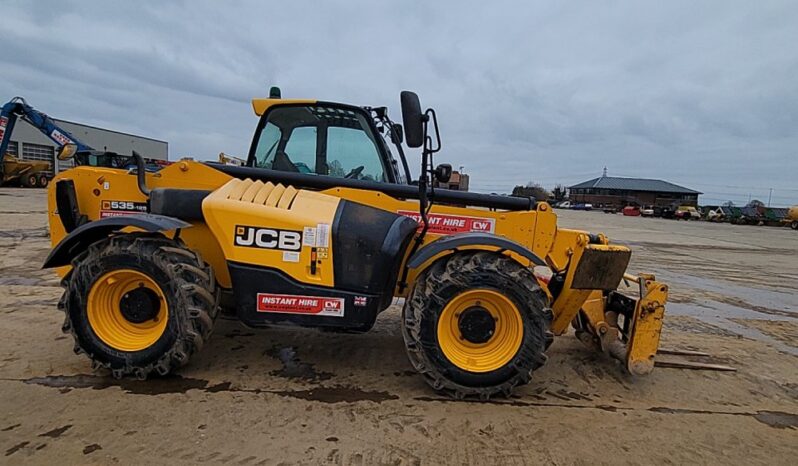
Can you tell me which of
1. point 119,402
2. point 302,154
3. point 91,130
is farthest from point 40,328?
point 91,130

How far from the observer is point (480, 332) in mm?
3424

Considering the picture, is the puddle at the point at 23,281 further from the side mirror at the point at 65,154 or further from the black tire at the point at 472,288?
the black tire at the point at 472,288

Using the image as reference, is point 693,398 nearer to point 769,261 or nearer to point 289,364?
point 289,364

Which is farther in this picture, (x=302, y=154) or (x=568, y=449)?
(x=302, y=154)

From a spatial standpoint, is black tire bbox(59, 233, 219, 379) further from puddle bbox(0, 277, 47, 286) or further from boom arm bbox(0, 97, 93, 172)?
boom arm bbox(0, 97, 93, 172)

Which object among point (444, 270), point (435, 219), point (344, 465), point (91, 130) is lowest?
point (344, 465)

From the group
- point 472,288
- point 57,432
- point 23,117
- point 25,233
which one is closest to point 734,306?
point 472,288

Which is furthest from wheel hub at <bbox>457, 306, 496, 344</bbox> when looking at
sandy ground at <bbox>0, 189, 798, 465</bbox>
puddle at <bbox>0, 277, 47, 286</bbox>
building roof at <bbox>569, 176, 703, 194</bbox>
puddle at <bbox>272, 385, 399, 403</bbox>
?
building roof at <bbox>569, 176, 703, 194</bbox>

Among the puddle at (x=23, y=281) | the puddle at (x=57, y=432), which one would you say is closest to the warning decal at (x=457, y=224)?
the puddle at (x=57, y=432)

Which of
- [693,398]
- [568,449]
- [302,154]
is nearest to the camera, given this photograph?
[568,449]

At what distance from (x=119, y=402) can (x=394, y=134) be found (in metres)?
2.99

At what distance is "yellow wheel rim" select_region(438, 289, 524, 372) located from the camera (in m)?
3.36

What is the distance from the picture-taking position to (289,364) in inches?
153

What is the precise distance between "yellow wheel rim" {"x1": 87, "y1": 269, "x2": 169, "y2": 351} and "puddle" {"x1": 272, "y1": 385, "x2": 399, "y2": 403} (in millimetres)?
1048
